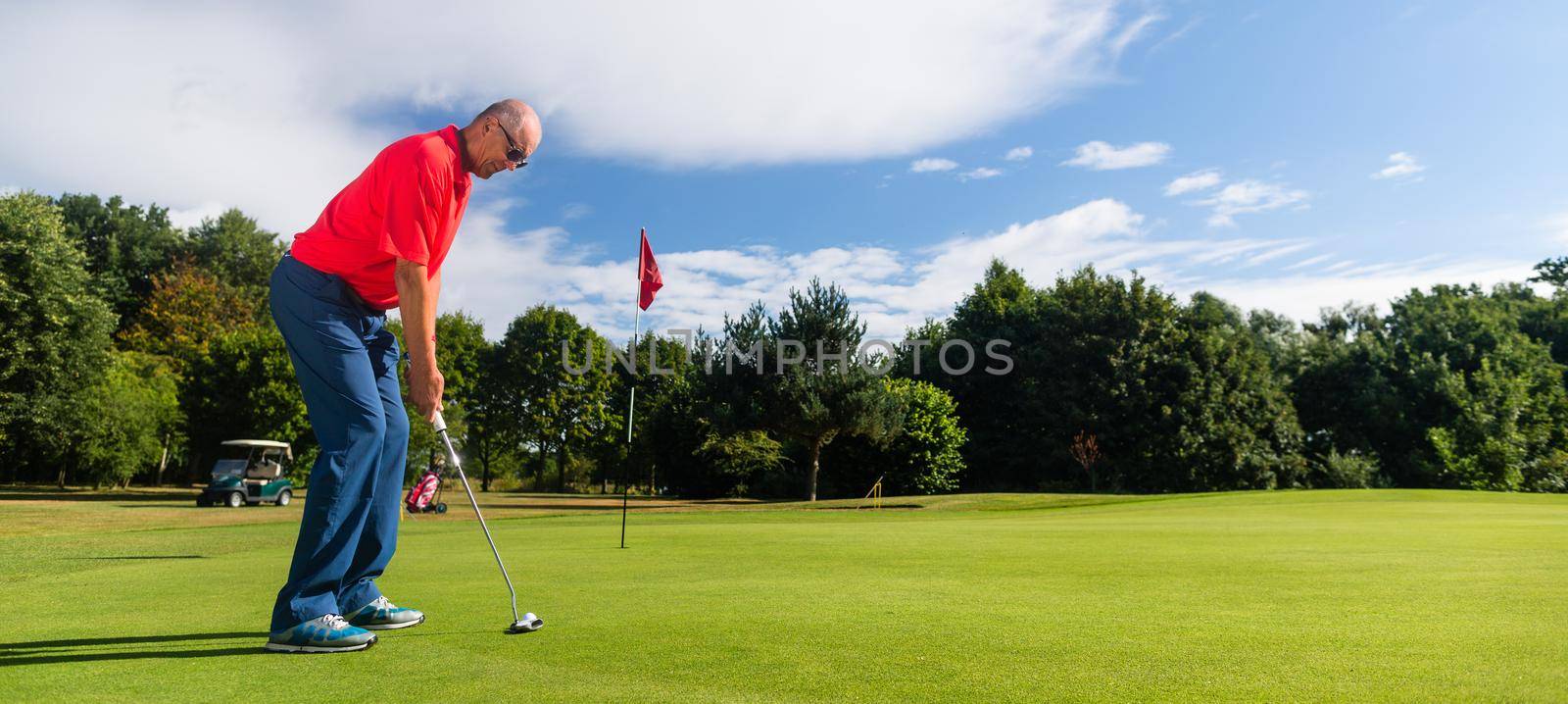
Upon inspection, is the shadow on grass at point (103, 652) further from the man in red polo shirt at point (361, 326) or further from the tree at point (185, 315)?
the tree at point (185, 315)

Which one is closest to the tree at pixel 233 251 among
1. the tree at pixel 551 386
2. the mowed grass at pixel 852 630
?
the tree at pixel 551 386

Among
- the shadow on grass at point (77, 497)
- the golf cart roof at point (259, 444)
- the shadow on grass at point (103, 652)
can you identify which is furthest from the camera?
the golf cart roof at point (259, 444)

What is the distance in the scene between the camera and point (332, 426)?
3473 mm

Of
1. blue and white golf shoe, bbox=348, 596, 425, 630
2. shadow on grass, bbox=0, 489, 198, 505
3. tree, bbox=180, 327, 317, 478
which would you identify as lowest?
shadow on grass, bbox=0, 489, 198, 505

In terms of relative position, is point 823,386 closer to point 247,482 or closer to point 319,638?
point 247,482

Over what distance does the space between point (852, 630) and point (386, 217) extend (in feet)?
7.75

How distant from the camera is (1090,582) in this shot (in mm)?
4992

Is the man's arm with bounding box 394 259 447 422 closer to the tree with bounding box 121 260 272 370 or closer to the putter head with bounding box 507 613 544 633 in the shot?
the putter head with bounding box 507 613 544 633

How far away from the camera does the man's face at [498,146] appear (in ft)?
12.2

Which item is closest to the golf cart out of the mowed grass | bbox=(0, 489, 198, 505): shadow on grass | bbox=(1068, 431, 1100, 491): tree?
bbox=(0, 489, 198, 505): shadow on grass

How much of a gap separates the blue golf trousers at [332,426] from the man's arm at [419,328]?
0.17 meters

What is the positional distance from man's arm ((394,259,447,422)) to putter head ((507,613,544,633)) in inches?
36.1

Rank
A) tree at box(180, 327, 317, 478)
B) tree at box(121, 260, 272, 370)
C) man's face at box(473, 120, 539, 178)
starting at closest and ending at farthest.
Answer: man's face at box(473, 120, 539, 178), tree at box(180, 327, 317, 478), tree at box(121, 260, 272, 370)

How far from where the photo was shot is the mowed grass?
2.49 metres
